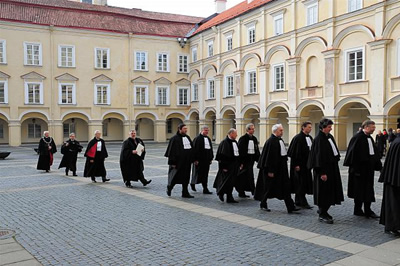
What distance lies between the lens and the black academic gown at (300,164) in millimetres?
9031

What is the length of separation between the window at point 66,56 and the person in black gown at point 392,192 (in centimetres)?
3452

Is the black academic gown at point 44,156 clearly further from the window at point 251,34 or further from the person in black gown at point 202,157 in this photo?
the window at point 251,34

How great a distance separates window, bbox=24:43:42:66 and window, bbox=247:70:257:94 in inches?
755

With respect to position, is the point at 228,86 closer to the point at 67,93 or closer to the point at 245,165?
the point at 67,93

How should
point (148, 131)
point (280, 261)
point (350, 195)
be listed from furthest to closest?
point (148, 131), point (350, 195), point (280, 261)

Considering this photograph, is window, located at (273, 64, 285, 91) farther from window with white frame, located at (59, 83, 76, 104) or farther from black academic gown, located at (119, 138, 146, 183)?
window with white frame, located at (59, 83, 76, 104)

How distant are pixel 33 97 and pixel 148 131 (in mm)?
13043

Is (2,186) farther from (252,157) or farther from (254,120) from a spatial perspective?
(254,120)

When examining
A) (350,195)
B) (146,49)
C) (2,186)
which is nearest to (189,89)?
(146,49)

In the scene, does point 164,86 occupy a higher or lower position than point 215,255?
higher

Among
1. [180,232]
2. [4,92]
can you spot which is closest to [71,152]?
[180,232]

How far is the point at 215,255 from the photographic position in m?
5.73

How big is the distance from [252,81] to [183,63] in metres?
11.6

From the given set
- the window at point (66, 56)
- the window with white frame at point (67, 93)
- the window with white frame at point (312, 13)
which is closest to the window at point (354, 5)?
the window with white frame at point (312, 13)
